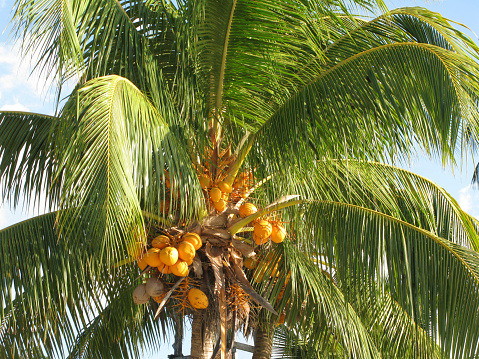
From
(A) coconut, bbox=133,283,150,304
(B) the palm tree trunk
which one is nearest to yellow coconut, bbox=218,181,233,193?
(A) coconut, bbox=133,283,150,304

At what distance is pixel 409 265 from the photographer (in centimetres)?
415

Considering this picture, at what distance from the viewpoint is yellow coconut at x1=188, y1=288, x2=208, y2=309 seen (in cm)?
457

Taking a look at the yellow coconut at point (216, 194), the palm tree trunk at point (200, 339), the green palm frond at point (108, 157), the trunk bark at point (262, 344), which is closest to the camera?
the green palm frond at point (108, 157)

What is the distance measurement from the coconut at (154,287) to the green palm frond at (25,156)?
1.18 metres

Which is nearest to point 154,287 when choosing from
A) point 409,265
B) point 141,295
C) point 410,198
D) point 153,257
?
point 141,295

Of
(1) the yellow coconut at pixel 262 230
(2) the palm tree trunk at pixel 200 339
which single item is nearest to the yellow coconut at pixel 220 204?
(1) the yellow coconut at pixel 262 230

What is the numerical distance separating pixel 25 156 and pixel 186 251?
1792mm

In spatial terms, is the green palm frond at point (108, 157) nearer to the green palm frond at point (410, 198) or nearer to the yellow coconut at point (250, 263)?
the yellow coconut at point (250, 263)

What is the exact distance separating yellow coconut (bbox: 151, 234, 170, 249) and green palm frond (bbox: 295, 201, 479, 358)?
1.13 meters

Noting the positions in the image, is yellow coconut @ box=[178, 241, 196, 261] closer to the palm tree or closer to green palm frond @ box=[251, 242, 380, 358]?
the palm tree

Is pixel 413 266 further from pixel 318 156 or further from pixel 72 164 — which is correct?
pixel 72 164

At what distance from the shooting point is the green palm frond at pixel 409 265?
3.86 metres

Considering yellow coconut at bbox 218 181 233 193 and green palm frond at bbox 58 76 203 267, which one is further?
yellow coconut at bbox 218 181 233 193

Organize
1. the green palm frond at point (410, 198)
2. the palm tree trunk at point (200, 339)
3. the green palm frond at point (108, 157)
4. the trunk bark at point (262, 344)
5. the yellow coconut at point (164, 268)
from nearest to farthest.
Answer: the green palm frond at point (108, 157)
the yellow coconut at point (164, 268)
the palm tree trunk at point (200, 339)
the green palm frond at point (410, 198)
the trunk bark at point (262, 344)
